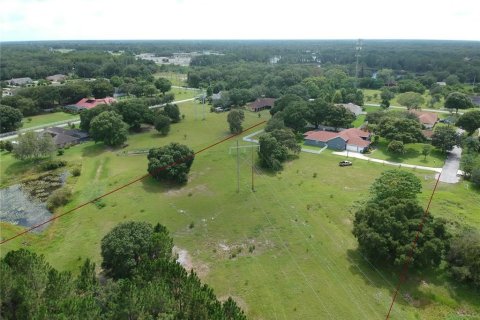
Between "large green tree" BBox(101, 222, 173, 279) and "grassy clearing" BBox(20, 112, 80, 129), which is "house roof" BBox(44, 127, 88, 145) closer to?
"grassy clearing" BBox(20, 112, 80, 129)

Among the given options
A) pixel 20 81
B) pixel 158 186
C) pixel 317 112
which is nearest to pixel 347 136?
pixel 317 112

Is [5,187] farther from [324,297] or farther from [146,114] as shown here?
[324,297]

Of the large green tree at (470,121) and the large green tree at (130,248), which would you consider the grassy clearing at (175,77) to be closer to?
the large green tree at (470,121)

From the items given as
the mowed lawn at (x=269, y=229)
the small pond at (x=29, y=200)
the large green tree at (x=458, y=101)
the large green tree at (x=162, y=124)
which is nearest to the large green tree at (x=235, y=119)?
the mowed lawn at (x=269, y=229)

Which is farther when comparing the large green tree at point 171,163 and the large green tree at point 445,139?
the large green tree at point 445,139

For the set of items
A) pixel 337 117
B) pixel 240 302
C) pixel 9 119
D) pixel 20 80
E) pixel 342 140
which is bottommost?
pixel 240 302

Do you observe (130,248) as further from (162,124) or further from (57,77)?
(57,77)
